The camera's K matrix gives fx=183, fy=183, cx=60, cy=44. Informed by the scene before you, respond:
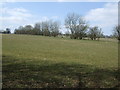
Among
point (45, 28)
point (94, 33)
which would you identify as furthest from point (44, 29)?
point (94, 33)

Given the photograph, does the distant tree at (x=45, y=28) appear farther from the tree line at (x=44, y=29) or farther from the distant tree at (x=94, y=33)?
the distant tree at (x=94, y=33)

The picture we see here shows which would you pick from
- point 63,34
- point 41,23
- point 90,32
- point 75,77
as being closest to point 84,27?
point 90,32

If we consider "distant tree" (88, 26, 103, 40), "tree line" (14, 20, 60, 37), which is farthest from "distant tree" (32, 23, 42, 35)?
"distant tree" (88, 26, 103, 40)

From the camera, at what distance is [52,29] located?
103875mm

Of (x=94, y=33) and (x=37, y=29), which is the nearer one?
(x=94, y=33)

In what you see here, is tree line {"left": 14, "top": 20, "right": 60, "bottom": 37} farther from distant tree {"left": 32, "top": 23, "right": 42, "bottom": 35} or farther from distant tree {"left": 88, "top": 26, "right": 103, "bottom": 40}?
distant tree {"left": 88, "top": 26, "right": 103, "bottom": 40}

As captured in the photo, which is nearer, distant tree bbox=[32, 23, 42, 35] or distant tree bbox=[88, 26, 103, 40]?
distant tree bbox=[88, 26, 103, 40]

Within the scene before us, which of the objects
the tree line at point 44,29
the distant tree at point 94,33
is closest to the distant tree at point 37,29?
the tree line at point 44,29

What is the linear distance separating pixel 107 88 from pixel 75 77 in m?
1.76

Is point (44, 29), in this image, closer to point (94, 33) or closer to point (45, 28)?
point (45, 28)

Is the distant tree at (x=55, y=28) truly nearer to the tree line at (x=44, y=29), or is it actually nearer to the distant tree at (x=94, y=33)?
the tree line at (x=44, y=29)

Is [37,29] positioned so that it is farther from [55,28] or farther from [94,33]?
[94,33]

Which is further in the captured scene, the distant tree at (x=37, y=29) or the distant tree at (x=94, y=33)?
the distant tree at (x=37, y=29)

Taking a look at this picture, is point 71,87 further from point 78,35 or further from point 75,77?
point 78,35
